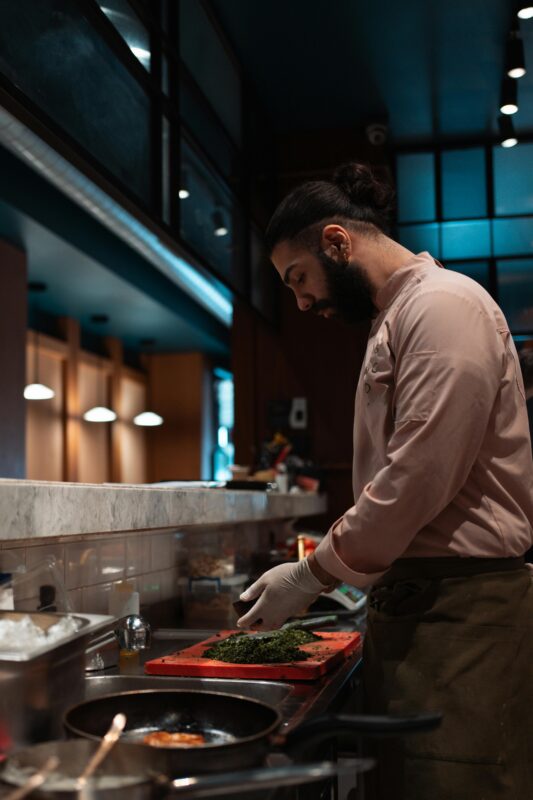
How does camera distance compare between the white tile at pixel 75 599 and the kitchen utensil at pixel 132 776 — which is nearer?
the kitchen utensil at pixel 132 776

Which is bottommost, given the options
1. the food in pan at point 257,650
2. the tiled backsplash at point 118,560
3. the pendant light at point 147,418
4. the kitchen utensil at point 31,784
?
the food in pan at point 257,650

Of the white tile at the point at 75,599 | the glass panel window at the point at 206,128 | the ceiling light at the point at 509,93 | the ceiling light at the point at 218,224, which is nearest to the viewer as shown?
the white tile at the point at 75,599

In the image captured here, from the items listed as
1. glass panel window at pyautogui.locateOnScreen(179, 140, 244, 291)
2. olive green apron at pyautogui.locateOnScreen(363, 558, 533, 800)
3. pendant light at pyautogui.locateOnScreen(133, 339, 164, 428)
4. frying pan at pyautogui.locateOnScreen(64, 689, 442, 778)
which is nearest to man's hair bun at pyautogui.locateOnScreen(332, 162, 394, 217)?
olive green apron at pyautogui.locateOnScreen(363, 558, 533, 800)

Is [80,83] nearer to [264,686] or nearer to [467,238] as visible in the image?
[264,686]

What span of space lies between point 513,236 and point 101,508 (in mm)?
4695

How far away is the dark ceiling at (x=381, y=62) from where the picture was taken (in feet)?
14.2

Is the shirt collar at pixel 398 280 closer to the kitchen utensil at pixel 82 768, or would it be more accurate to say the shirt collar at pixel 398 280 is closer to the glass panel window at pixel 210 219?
the kitchen utensil at pixel 82 768

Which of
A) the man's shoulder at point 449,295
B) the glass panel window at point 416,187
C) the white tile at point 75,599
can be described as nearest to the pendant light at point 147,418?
the glass panel window at point 416,187

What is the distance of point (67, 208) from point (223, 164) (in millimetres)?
3051

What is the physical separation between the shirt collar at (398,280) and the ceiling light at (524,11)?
2953mm

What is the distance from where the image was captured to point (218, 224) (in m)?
4.05

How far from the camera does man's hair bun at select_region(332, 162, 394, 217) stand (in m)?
1.74

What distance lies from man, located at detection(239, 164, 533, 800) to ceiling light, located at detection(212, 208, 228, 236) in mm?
2467

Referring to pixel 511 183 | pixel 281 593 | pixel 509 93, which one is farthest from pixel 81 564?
pixel 511 183
